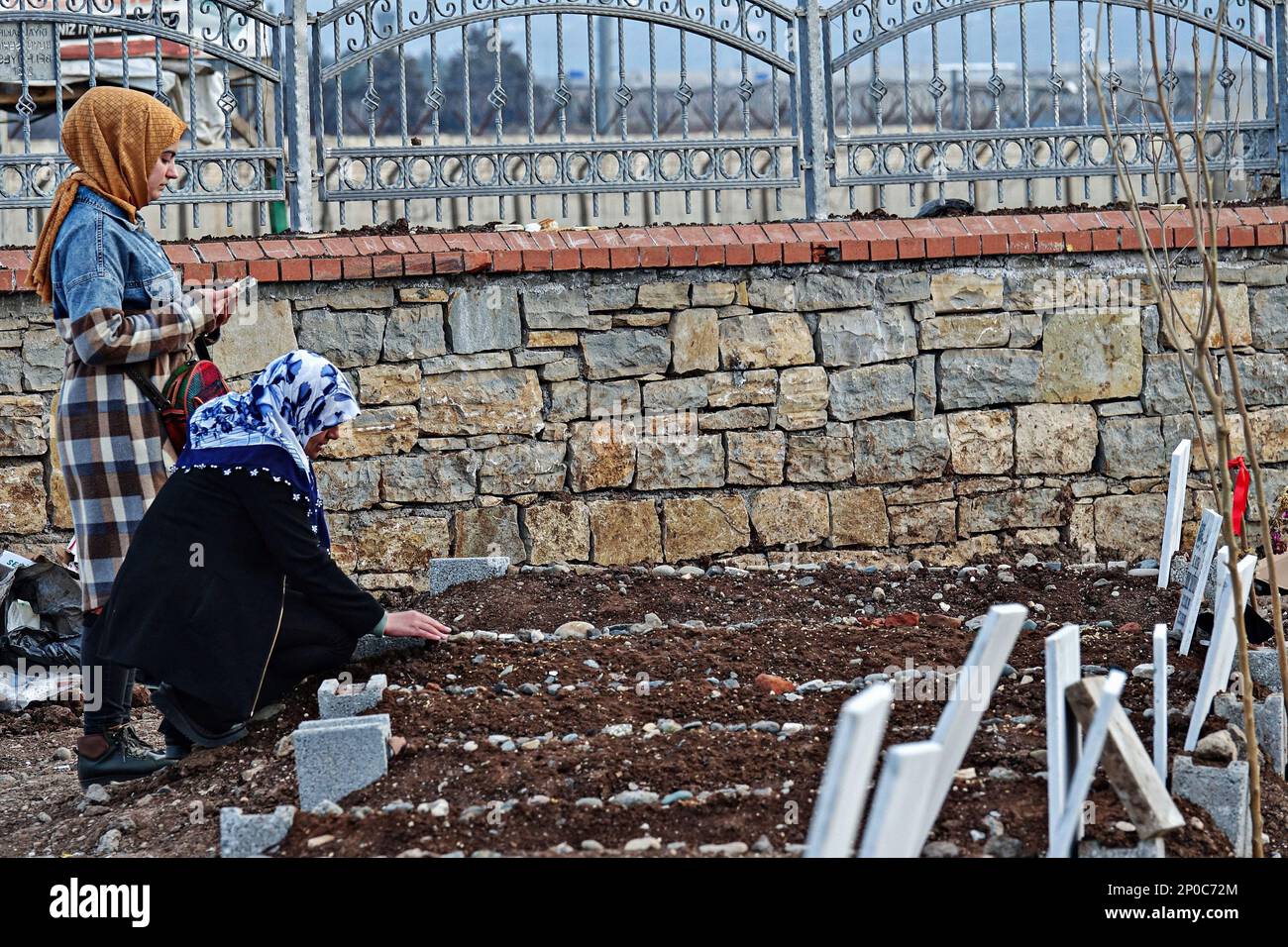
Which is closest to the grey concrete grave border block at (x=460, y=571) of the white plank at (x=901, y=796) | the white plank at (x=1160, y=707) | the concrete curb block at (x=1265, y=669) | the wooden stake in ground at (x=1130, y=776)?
the concrete curb block at (x=1265, y=669)

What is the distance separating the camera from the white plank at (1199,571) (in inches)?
152

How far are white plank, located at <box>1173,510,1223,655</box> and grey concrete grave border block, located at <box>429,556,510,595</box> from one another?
2.33m

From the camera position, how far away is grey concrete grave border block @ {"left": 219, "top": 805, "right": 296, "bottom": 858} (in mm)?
2883

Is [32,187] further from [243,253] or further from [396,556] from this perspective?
[396,556]

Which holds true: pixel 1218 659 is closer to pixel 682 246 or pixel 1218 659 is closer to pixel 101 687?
pixel 101 687

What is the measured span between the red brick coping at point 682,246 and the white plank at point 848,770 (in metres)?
4.24

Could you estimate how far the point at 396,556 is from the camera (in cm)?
580

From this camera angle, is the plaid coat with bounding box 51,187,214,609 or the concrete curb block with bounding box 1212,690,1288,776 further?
the plaid coat with bounding box 51,187,214,609

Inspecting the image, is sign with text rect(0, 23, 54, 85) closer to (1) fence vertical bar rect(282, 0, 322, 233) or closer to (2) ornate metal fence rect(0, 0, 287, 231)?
(2) ornate metal fence rect(0, 0, 287, 231)

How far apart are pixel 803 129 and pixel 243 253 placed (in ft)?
8.23

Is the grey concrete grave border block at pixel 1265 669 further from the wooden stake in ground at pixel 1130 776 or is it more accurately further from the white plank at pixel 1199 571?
the wooden stake in ground at pixel 1130 776

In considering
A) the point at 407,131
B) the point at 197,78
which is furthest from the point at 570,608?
the point at 197,78

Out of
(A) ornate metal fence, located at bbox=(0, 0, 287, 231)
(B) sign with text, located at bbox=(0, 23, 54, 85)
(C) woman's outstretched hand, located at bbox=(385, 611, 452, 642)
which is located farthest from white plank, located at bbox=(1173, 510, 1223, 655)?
(B) sign with text, located at bbox=(0, 23, 54, 85)

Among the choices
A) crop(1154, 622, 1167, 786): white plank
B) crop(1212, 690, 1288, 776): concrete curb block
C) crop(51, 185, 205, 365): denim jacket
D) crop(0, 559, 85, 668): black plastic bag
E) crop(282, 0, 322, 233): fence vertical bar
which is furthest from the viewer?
crop(282, 0, 322, 233): fence vertical bar
